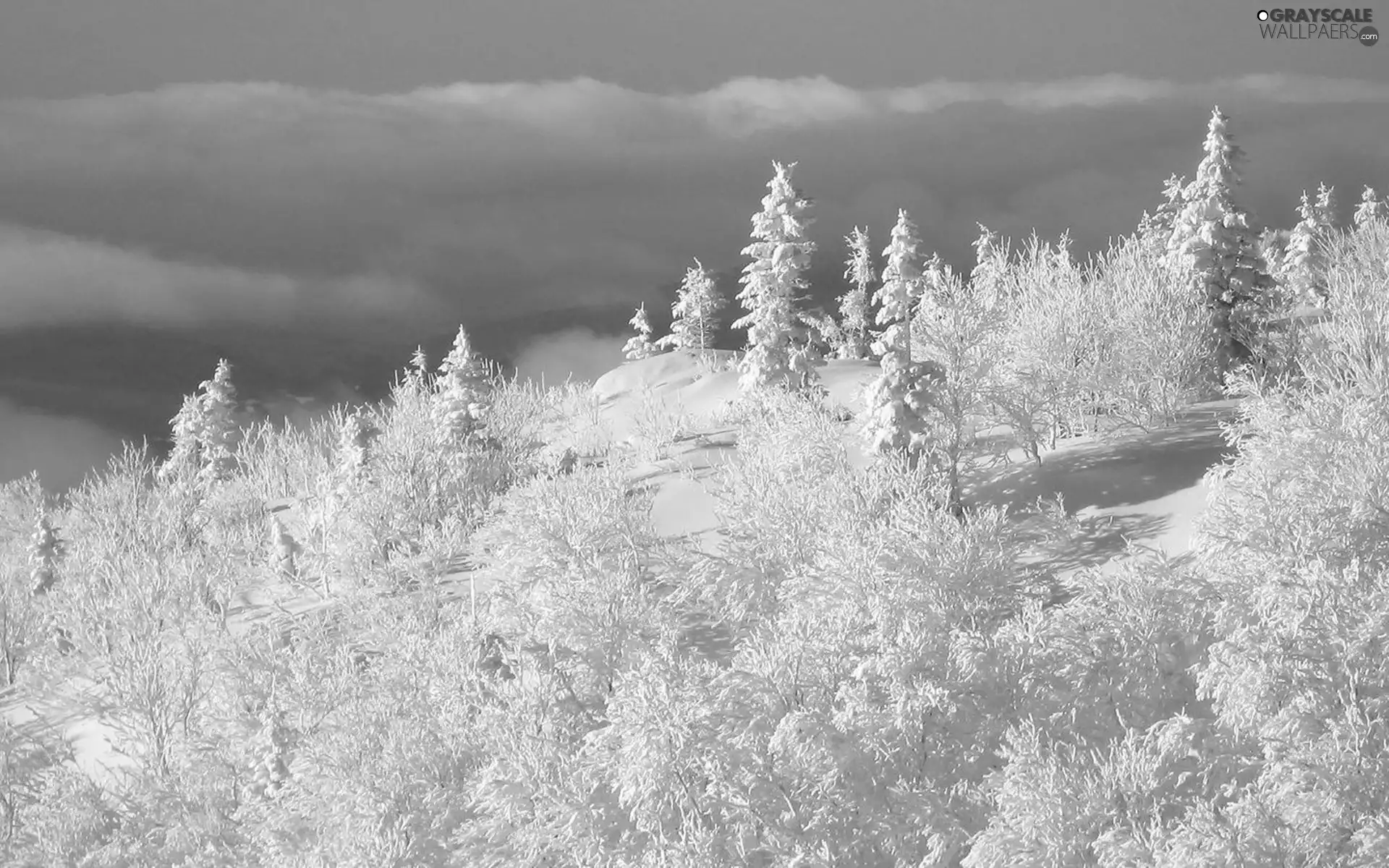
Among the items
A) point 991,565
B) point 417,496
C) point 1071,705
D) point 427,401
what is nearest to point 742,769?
point 1071,705

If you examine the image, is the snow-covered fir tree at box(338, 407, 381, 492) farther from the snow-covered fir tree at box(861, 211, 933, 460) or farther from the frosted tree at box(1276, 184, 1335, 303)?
the frosted tree at box(1276, 184, 1335, 303)

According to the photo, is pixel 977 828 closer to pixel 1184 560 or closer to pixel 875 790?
pixel 875 790

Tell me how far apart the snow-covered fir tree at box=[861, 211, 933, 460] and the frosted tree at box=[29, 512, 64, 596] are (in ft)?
166

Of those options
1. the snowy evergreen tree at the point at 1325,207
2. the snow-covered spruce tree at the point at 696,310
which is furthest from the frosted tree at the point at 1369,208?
the snow-covered spruce tree at the point at 696,310

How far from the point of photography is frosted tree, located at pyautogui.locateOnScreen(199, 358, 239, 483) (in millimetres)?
83562

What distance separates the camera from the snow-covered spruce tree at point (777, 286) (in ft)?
192

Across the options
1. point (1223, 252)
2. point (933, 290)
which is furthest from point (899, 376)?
point (1223, 252)

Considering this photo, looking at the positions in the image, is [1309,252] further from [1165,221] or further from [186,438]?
[186,438]

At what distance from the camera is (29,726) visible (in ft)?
188

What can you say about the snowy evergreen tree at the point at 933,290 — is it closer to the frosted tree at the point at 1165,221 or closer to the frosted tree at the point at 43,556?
the frosted tree at the point at 1165,221

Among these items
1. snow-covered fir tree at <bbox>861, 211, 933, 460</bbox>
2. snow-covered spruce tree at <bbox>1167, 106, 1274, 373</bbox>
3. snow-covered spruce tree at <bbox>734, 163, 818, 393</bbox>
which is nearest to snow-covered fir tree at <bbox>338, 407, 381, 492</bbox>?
snow-covered spruce tree at <bbox>734, 163, 818, 393</bbox>

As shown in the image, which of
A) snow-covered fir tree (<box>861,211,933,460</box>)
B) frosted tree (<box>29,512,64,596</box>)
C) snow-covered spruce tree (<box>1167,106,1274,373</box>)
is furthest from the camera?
frosted tree (<box>29,512,64,596</box>)

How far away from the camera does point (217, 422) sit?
84.2m

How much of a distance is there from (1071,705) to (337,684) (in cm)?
2460
